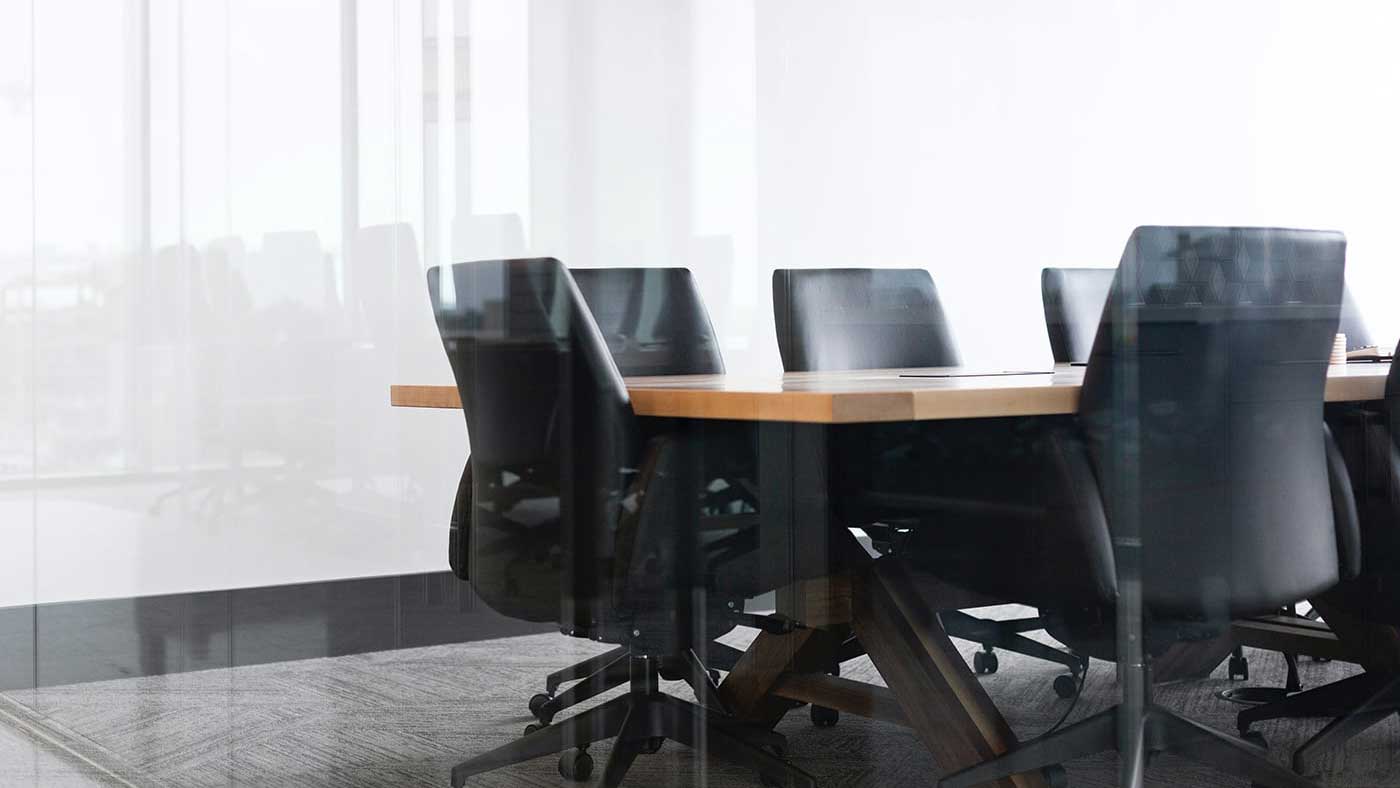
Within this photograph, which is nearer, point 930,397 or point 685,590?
point 930,397

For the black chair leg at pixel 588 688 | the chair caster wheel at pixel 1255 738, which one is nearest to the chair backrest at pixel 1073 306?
the chair caster wheel at pixel 1255 738

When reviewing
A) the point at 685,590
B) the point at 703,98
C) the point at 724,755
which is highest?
the point at 703,98

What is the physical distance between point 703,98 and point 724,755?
129 cm

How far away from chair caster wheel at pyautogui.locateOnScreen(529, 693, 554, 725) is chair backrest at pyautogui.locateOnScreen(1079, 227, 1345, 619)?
3.48ft

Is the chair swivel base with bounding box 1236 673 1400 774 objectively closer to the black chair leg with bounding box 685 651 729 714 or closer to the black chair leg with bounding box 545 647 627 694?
the black chair leg with bounding box 685 651 729 714

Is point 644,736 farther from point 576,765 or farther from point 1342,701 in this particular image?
point 1342,701

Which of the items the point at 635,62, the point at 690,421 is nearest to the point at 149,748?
the point at 690,421

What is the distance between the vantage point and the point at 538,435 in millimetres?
2447

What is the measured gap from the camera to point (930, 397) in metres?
2.13

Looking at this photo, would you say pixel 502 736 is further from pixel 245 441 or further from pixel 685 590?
pixel 245 441

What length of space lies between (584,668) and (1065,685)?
862 millimetres

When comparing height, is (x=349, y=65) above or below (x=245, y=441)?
above

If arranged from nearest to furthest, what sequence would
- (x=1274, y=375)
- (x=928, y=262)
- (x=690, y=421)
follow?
(x=1274, y=375) < (x=690, y=421) < (x=928, y=262)

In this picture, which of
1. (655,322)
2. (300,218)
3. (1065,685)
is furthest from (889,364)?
(300,218)
